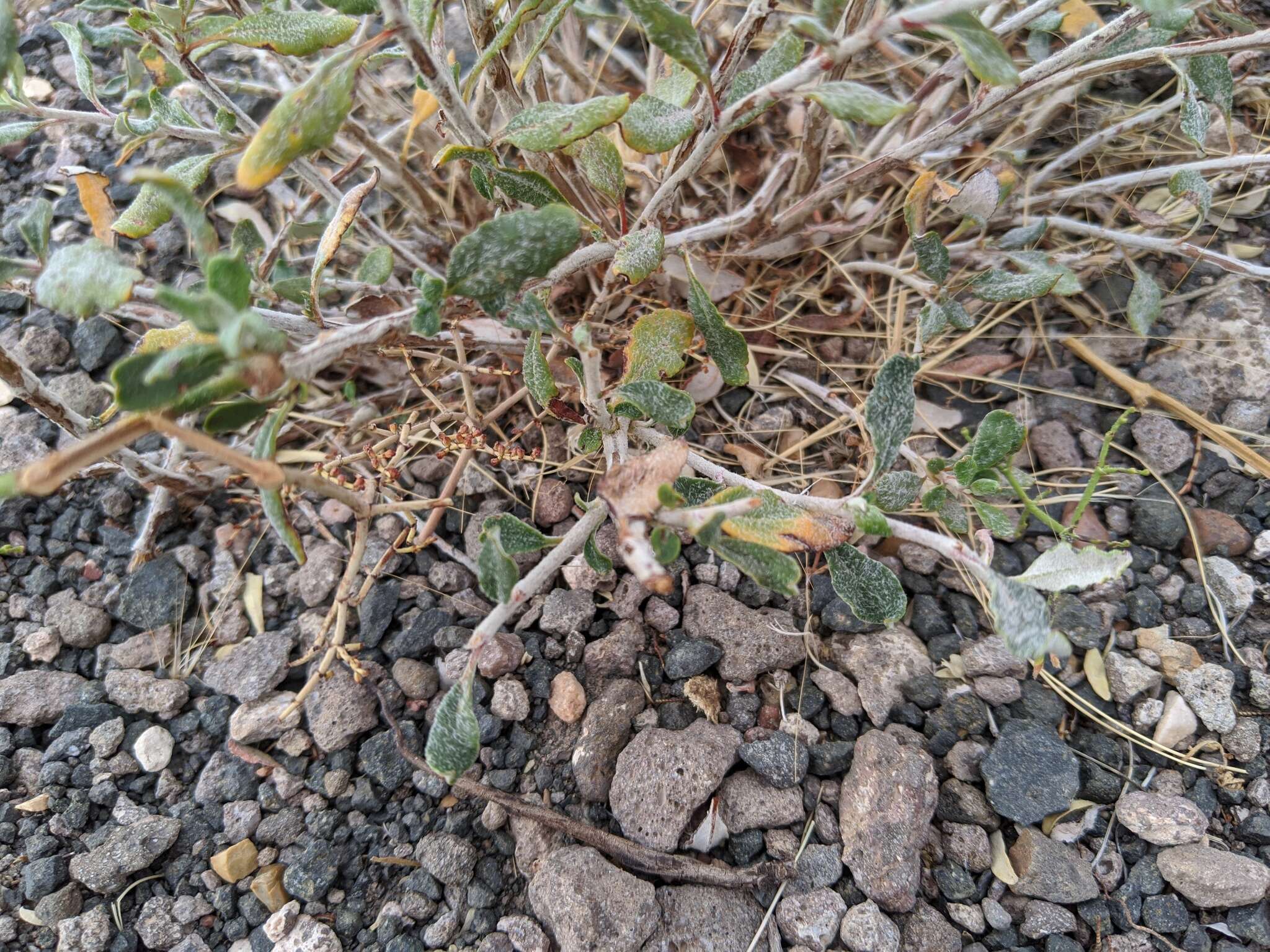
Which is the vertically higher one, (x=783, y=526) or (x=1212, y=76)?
(x=1212, y=76)

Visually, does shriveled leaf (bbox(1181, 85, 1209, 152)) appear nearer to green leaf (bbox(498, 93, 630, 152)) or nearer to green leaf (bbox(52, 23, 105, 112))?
green leaf (bbox(498, 93, 630, 152))

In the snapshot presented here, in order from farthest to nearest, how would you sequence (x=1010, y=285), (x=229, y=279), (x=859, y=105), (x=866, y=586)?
(x=1010, y=285)
(x=866, y=586)
(x=859, y=105)
(x=229, y=279)

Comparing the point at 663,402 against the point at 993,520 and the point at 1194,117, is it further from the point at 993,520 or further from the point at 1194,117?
the point at 1194,117

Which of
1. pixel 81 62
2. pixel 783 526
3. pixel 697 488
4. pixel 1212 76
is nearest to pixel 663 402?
pixel 697 488

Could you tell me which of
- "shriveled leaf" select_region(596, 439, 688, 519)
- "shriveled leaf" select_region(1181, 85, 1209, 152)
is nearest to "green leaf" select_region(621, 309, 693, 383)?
"shriveled leaf" select_region(596, 439, 688, 519)

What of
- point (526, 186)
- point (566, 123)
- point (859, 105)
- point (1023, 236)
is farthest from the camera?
point (1023, 236)

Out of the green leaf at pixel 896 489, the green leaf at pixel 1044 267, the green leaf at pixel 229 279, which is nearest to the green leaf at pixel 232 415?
the green leaf at pixel 229 279

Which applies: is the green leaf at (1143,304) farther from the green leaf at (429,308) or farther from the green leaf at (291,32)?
the green leaf at (291,32)
